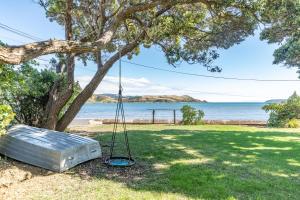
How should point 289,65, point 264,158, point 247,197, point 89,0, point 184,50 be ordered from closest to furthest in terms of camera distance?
1. point 247,197
2. point 264,158
3. point 89,0
4. point 184,50
5. point 289,65

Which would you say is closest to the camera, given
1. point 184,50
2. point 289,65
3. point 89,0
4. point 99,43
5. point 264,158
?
point 99,43

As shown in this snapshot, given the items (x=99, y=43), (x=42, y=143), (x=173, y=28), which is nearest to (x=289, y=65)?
(x=173, y=28)

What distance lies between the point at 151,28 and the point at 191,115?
7.92m

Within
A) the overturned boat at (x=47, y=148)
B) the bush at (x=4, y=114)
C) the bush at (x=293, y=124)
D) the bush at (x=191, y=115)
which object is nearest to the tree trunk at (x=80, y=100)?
the overturned boat at (x=47, y=148)

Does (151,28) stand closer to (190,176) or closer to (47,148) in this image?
(47,148)

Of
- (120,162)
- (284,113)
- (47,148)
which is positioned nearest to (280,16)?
(120,162)

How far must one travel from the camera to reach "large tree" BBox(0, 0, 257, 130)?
766cm

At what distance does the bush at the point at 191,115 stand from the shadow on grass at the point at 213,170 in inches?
297

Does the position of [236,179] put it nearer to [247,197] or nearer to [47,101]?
[247,197]

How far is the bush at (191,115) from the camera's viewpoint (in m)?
16.0

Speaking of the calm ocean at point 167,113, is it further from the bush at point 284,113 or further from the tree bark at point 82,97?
the tree bark at point 82,97

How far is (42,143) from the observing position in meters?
5.61

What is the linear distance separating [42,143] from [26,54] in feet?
6.99

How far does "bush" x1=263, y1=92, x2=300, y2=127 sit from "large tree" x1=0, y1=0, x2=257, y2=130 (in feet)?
27.7
